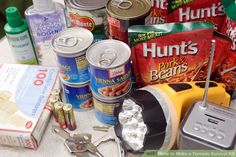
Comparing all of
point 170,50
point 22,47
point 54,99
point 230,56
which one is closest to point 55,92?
point 54,99

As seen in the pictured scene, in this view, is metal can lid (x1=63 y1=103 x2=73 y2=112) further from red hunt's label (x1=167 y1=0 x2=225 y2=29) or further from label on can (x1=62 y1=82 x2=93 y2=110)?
red hunt's label (x1=167 y1=0 x2=225 y2=29)

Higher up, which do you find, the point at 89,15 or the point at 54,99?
the point at 89,15

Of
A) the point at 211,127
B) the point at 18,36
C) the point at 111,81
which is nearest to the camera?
the point at 211,127

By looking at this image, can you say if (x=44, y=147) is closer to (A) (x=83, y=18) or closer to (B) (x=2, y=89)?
(B) (x=2, y=89)

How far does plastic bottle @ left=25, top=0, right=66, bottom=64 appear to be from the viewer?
0.75m

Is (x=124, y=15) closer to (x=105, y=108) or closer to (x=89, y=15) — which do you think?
(x=89, y=15)

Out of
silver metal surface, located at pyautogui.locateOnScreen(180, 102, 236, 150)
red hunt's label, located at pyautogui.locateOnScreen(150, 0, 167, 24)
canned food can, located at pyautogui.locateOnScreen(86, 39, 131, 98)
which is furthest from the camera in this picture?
red hunt's label, located at pyautogui.locateOnScreen(150, 0, 167, 24)

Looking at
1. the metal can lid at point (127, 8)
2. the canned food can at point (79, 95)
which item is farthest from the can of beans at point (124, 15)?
the canned food can at point (79, 95)

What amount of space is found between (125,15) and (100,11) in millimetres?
62

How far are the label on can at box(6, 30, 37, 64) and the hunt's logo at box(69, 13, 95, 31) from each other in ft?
0.40

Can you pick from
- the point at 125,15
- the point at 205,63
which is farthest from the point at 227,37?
the point at 125,15

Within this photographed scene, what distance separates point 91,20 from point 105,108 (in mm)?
184

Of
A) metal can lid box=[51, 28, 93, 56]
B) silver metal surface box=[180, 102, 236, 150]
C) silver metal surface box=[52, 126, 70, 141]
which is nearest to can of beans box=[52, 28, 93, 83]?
metal can lid box=[51, 28, 93, 56]

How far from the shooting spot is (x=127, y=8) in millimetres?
675
